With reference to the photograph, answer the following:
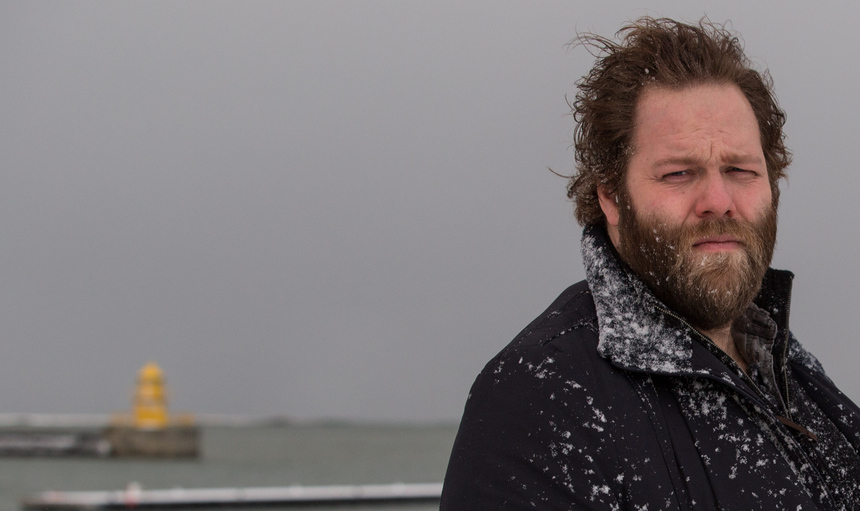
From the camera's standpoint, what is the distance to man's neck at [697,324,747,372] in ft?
7.84

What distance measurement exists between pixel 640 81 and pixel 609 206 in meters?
0.34

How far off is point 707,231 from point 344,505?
89.9ft

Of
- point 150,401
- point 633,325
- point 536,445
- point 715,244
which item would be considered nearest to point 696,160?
point 715,244

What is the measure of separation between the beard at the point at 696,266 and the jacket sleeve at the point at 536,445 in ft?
1.23

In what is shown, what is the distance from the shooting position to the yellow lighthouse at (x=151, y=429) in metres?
42.1

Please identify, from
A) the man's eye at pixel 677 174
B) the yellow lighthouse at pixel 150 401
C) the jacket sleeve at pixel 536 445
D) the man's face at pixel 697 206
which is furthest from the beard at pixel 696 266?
the yellow lighthouse at pixel 150 401

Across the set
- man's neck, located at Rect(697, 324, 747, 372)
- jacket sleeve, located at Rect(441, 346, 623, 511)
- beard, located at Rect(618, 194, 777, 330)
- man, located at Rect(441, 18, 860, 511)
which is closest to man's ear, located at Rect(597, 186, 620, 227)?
man, located at Rect(441, 18, 860, 511)

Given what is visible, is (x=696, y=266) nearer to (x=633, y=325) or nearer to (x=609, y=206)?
(x=633, y=325)

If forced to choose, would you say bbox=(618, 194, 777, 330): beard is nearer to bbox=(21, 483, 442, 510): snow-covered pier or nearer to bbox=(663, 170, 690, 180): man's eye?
bbox=(663, 170, 690, 180): man's eye

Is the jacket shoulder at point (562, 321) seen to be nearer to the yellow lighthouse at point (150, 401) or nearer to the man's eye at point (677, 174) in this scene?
the man's eye at point (677, 174)

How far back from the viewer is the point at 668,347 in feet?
6.98

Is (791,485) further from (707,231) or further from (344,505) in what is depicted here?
(344,505)

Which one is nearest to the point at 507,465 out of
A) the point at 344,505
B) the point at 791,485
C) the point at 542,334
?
the point at 542,334

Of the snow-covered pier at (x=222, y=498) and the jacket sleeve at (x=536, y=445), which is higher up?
the jacket sleeve at (x=536, y=445)
